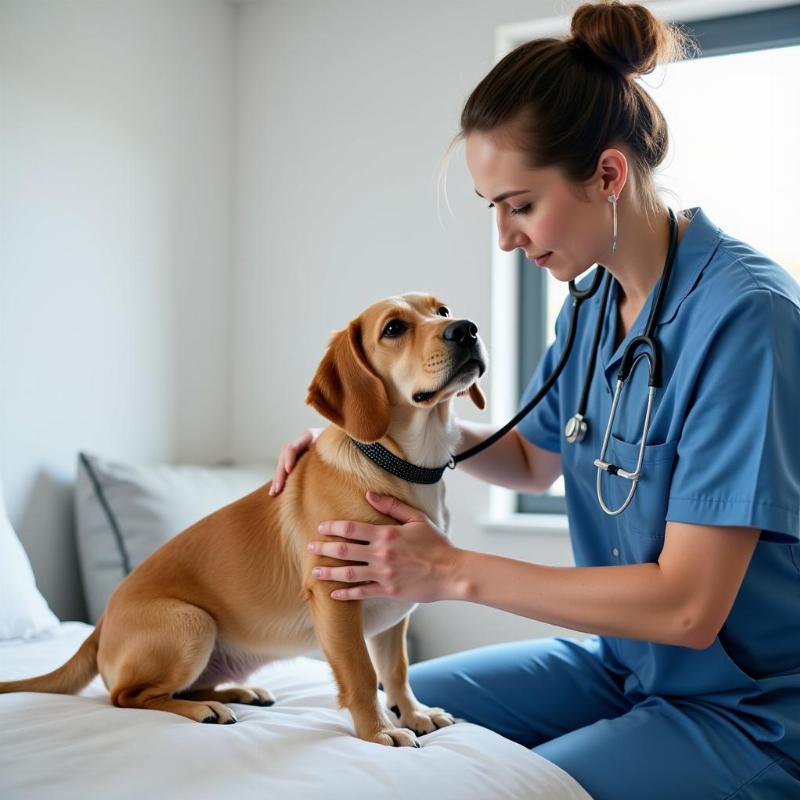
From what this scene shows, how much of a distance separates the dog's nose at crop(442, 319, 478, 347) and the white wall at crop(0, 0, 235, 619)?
1458mm

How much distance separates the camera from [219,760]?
1.21 m

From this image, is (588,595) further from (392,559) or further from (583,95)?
(583,95)

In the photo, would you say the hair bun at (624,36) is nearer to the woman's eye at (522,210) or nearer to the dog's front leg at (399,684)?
the woman's eye at (522,210)

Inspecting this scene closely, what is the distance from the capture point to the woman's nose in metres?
1.44

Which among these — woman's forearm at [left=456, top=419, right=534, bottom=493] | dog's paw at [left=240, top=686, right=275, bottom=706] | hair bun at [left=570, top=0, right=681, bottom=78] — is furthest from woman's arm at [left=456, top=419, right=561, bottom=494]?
hair bun at [left=570, top=0, right=681, bottom=78]

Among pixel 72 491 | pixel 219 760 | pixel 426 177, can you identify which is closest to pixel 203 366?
pixel 72 491

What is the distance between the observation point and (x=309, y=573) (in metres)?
1.43

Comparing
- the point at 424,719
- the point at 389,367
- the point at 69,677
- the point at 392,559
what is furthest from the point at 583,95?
the point at 69,677

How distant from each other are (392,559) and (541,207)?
1.99 ft

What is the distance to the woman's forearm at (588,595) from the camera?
122 centimetres

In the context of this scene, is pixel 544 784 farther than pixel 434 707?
No

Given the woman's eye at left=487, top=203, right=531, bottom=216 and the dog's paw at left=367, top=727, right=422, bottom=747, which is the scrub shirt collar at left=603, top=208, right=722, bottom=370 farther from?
the dog's paw at left=367, top=727, right=422, bottom=747

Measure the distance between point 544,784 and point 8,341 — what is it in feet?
6.10

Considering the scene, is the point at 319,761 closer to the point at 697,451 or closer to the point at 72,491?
the point at 697,451
